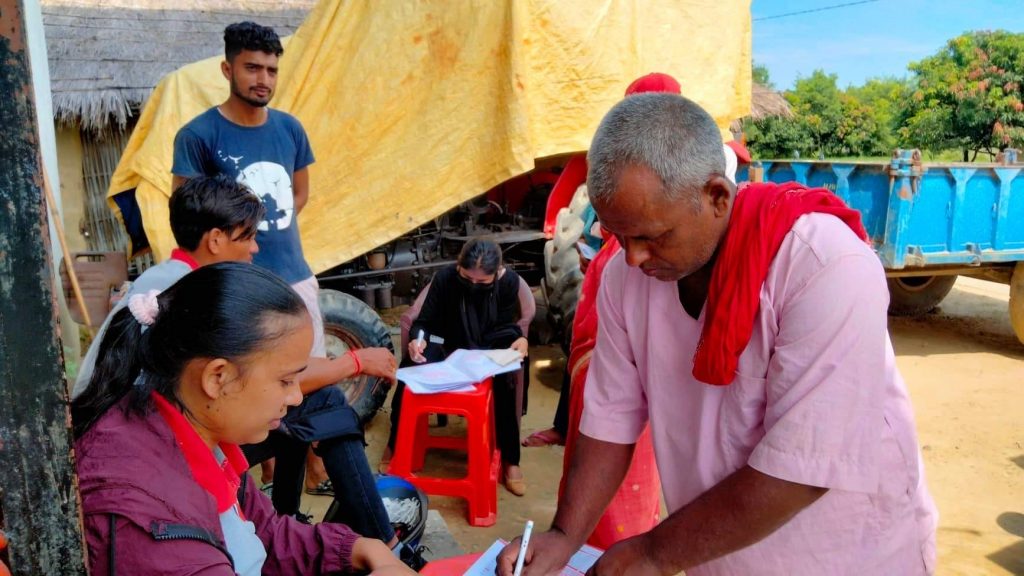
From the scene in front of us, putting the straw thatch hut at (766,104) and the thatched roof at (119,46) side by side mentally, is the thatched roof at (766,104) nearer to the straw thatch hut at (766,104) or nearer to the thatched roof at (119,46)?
the straw thatch hut at (766,104)

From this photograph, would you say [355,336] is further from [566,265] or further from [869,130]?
[869,130]

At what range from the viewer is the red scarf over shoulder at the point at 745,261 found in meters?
1.27

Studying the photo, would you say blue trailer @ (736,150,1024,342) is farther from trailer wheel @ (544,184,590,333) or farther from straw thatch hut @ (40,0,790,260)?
straw thatch hut @ (40,0,790,260)

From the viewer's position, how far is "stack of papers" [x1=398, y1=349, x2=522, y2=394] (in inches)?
142

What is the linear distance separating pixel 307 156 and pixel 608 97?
2140 mm

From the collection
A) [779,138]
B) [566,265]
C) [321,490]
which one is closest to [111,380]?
[321,490]

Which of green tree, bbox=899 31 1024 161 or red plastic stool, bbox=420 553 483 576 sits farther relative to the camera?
green tree, bbox=899 31 1024 161

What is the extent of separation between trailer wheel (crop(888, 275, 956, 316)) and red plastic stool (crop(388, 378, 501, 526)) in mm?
5228

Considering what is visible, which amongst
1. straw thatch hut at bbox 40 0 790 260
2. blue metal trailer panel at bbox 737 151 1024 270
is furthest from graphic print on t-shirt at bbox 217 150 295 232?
blue metal trailer panel at bbox 737 151 1024 270

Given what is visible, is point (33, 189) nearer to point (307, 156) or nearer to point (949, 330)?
point (307, 156)

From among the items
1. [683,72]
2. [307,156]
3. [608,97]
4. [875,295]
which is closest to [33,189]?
[875,295]

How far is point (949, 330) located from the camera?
701 centimetres

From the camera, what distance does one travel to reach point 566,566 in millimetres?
1651

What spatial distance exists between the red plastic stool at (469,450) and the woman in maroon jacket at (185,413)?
209 centimetres
